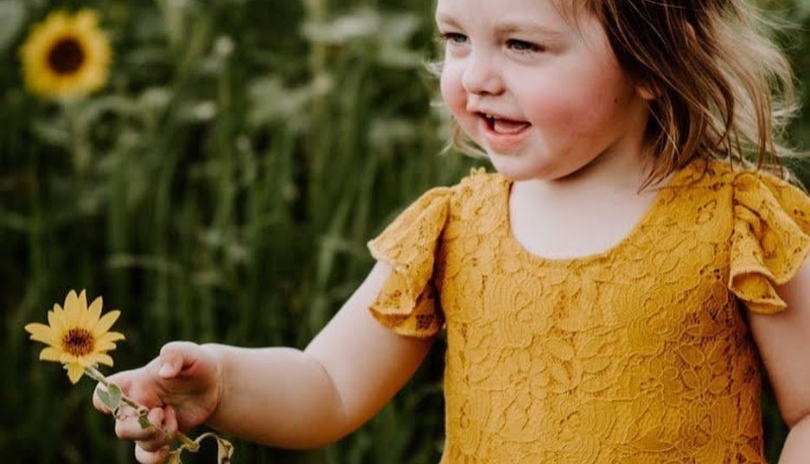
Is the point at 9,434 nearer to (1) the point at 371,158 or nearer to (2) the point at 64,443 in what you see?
(2) the point at 64,443

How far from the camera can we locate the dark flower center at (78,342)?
1.12 meters

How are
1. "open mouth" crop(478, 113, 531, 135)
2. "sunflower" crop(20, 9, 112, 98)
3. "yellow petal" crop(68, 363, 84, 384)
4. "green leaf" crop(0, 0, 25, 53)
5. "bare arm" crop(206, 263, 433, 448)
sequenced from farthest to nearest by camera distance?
"green leaf" crop(0, 0, 25, 53) < "sunflower" crop(20, 9, 112, 98) < "bare arm" crop(206, 263, 433, 448) < "open mouth" crop(478, 113, 531, 135) < "yellow petal" crop(68, 363, 84, 384)

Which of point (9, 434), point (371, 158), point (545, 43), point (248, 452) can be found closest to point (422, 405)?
point (248, 452)

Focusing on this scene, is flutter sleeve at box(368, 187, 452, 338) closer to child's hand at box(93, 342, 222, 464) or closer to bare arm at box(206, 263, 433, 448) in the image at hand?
bare arm at box(206, 263, 433, 448)

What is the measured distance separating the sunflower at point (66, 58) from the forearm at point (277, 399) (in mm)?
1312

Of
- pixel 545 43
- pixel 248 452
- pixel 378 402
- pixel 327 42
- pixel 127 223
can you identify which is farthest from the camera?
pixel 327 42

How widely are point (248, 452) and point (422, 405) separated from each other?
1.07ft

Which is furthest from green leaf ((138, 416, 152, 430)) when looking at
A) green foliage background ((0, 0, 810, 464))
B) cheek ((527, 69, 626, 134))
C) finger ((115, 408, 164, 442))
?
green foliage background ((0, 0, 810, 464))

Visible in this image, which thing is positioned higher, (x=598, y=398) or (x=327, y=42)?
(x=327, y=42)

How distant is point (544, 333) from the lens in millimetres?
1428

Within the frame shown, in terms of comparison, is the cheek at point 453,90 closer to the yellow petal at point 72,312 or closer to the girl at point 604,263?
the girl at point 604,263

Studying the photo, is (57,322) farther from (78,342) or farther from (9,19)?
(9,19)

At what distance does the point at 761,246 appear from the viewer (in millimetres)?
1383

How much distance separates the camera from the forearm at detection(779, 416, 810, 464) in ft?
4.59
